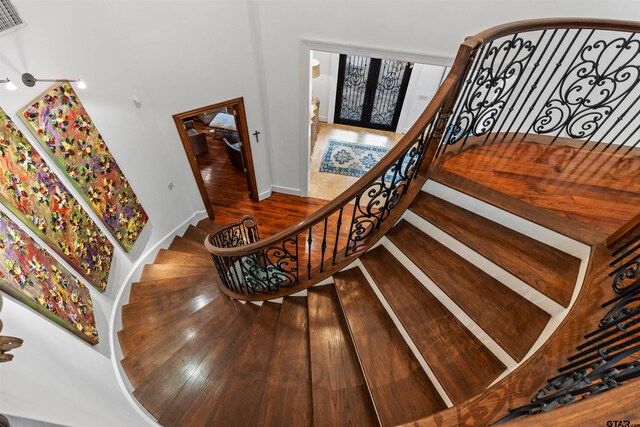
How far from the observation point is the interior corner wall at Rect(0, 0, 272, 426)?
1.65 m

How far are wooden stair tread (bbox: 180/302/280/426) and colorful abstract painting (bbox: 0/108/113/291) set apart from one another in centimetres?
153

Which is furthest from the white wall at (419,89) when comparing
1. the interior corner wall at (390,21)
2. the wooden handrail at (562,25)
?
the wooden handrail at (562,25)

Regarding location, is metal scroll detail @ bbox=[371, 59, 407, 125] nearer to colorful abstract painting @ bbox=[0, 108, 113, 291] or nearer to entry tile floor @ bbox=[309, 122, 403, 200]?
entry tile floor @ bbox=[309, 122, 403, 200]

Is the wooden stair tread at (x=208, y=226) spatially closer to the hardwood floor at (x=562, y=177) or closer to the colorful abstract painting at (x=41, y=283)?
the colorful abstract painting at (x=41, y=283)

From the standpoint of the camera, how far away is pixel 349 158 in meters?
6.52

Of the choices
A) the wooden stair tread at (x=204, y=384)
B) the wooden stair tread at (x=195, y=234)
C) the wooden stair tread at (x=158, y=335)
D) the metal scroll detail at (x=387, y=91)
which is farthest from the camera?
the metal scroll detail at (x=387, y=91)

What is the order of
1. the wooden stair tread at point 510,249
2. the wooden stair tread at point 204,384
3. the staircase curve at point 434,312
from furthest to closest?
1. the wooden stair tread at point 204,384
2. the wooden stair tread at point 510,249
3. the staircase curve at point 434,312

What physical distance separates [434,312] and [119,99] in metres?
3.49

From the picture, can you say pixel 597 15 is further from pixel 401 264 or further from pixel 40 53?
pixel 40 53

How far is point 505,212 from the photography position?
81.0 inches

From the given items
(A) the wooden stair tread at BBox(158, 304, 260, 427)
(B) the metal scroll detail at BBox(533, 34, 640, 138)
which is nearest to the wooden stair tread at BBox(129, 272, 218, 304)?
(A) the wooden stair tread at BBox(158, 304, 260, 427)

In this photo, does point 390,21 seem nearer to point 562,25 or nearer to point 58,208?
point 562,25

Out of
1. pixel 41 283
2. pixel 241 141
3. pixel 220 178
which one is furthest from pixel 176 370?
pixel 220 178

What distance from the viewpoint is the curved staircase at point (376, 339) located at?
1673 millimetres
